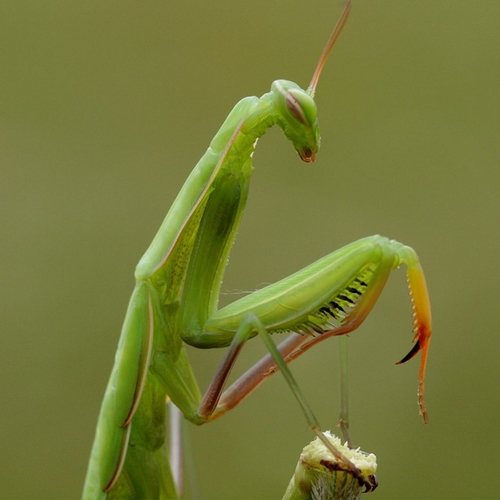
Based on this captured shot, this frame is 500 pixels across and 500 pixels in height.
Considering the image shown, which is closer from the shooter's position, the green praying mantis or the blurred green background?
the green praying mantis

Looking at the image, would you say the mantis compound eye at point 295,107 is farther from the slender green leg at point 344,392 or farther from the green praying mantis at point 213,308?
the slender green leg at point 344,392

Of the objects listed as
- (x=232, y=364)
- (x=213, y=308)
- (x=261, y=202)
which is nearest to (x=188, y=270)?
(x=213, y=308)

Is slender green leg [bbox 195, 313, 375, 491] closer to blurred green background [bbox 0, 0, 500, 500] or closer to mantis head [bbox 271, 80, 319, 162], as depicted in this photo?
mantis head [bbox 271, 80, 319, 162]

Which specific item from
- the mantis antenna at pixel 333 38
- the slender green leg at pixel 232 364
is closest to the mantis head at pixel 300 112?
the mantis antenna at pixel 333 38

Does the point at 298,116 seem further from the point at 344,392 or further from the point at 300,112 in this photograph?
the point at 344,392

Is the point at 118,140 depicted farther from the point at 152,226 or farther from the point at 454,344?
the point at 454,344

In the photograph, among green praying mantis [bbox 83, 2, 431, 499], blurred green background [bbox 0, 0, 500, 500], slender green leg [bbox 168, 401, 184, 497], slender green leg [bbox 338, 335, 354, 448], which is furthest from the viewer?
blurred green background [bbox 0, 0, 500, 500]

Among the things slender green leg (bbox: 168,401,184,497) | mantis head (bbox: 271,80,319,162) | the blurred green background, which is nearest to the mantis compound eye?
mantis head (bbox: 271,80,319,162)
